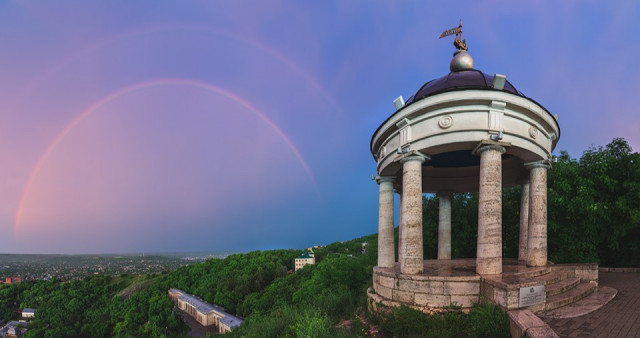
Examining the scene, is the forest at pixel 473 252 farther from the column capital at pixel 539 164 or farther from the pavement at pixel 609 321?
the column capital at pixel 539 164

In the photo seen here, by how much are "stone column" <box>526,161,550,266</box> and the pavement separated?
2581mm

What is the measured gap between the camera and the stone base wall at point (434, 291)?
968 cm

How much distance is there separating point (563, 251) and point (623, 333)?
38.2 feet

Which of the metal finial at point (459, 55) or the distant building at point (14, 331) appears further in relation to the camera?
the distant building at point (14, 331)

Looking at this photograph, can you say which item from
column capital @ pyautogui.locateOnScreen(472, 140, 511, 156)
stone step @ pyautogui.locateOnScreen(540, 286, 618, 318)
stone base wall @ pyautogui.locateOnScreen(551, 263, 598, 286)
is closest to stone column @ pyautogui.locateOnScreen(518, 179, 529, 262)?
stone base wall @ pyautogui.locateOnScreen(551, 263, 598, 286)

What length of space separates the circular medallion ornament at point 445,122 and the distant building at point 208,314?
47.2 meters

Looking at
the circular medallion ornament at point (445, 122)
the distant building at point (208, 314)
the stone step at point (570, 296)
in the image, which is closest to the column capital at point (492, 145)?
the circular medallion ornament at point (445, 122)

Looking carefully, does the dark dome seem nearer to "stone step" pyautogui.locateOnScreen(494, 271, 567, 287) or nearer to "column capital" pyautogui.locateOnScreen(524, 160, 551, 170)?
"column capital" pyautogui.locateOnScreen(524, 160, 551, 170)

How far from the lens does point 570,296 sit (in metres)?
9.63

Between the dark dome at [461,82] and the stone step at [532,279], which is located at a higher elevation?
the dark dome at [461,82]

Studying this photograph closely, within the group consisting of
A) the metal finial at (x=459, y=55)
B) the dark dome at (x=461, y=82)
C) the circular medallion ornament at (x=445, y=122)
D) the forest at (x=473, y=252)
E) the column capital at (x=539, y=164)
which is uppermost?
the metal finial at (x=459, y=55)

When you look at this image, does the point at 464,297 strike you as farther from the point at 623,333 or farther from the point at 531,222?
the point at 531,222

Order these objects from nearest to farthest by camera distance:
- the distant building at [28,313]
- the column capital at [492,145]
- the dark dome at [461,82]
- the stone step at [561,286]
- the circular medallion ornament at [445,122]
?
1. the stone step at [561,286]
2. the column capital at [492,145]
3. the circular medallion ornament at [445,122]
4. the dark dome at [461,82]
5. the distant building at [28,313]

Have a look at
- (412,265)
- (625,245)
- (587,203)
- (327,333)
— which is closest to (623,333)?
(412,265)
